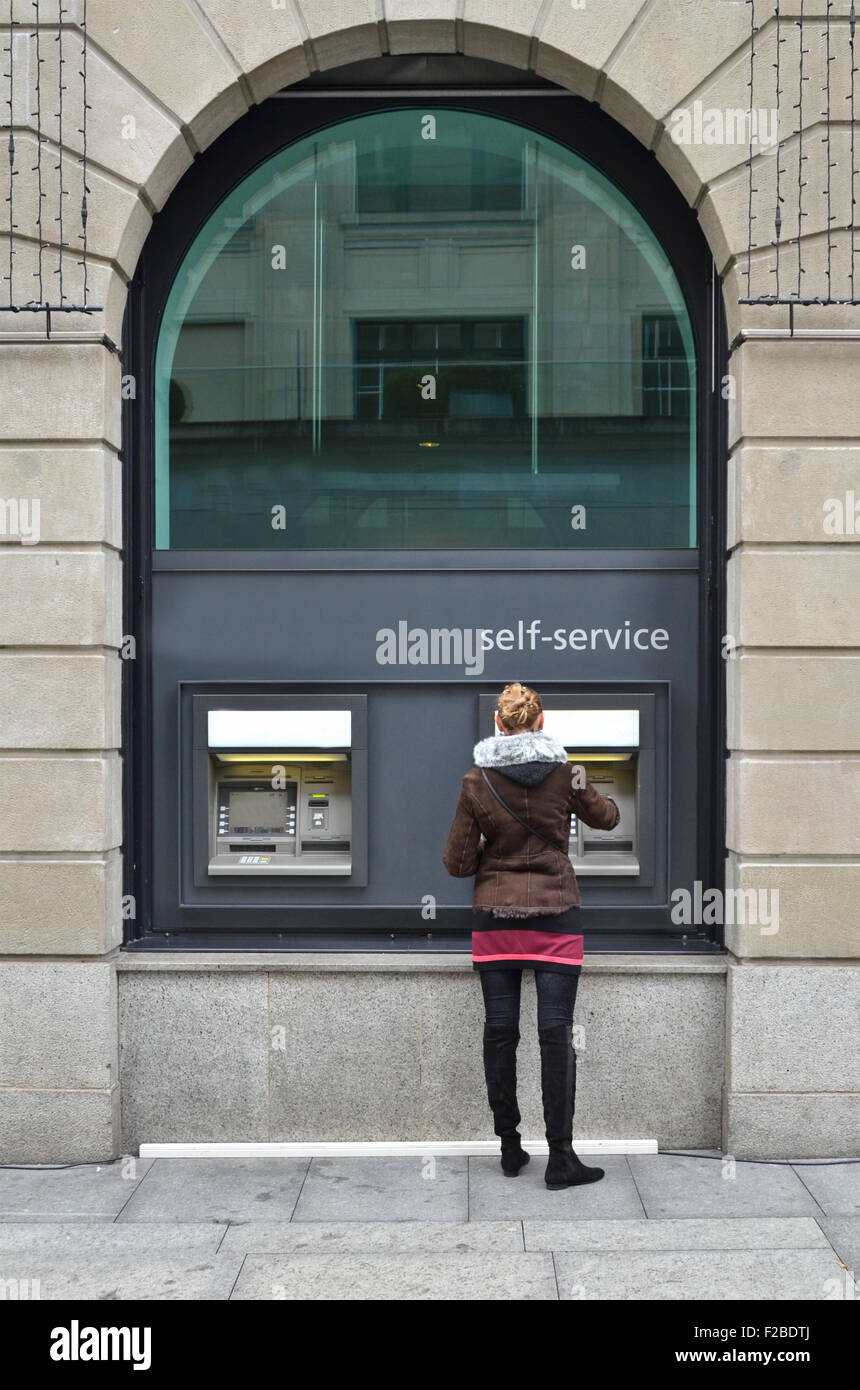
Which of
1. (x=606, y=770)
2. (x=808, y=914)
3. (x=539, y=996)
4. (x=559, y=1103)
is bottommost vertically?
(x=559, y=1103)

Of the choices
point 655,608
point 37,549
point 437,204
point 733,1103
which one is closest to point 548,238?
point 437,204

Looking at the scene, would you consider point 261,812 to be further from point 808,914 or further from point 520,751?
point 808,914

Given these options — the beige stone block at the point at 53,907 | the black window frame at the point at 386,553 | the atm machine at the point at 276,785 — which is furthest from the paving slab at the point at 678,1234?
the beige stone block at the point at 53,907

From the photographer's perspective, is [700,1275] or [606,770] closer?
[700,1275]

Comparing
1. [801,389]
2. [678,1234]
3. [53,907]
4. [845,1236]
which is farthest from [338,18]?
[845,1236]

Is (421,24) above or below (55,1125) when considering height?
above

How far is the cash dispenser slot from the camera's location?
6.04 meters

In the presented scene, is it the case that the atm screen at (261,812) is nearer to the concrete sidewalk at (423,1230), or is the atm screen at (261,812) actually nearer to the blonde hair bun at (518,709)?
the blonde hair bun at (518,709)

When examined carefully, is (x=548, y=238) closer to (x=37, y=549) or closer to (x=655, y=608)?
(x=655, y=608)

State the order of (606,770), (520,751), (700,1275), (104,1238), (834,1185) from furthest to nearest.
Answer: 1. (606,770)
2. (834,1185)
3. (520,751)
4. (104,1238)
5. (700,1275)

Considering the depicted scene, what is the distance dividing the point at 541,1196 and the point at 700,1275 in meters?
0.99

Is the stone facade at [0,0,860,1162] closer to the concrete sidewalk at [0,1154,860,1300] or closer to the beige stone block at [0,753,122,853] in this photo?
the beige stone block at [0,753,122,853]

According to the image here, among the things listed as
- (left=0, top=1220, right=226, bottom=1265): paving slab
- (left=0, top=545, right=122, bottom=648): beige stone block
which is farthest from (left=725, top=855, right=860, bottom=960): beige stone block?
(left=0, top=545, right=122, bottom=648): beige stone block

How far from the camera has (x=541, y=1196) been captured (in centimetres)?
518
